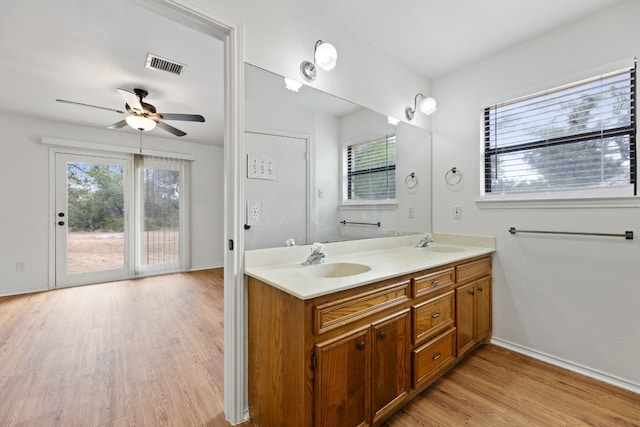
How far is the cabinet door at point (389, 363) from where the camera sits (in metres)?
1.31

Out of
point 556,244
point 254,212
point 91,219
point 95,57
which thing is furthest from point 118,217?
point 556,244

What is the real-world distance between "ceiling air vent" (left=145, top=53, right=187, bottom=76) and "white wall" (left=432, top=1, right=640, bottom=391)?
2.50 metres

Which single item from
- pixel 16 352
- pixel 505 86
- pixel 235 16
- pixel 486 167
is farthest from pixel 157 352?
pixel 505 86

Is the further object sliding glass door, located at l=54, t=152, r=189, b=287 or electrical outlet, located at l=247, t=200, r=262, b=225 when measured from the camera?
sliding glass door, located at l=54, t=152, r=189, b=287

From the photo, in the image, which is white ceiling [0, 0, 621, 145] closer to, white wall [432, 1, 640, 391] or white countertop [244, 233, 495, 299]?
white wall [432, 1, 640, 391]

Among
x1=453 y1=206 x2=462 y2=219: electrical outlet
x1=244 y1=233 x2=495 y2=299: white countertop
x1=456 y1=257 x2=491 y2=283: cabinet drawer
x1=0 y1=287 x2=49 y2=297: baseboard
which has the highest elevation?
x1=453 y1=206 x2=462 y2=219: electrical outlet

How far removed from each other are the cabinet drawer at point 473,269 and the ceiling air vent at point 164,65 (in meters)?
2.89

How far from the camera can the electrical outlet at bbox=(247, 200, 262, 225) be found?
1.51 m

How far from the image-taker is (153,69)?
252cm

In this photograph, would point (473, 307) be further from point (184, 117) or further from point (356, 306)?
point (184, 117)

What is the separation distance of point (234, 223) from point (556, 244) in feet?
7.38

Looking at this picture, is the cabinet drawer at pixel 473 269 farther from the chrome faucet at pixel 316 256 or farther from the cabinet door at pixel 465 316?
the chrome faucet at pixel 316 256

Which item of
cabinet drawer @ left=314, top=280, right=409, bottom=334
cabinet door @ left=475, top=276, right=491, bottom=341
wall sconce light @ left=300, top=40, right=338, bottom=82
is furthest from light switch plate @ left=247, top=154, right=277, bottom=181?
cabinet door @ left=475, top=276, right=491, bottom=341

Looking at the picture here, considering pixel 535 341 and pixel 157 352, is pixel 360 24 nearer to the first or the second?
pixel 535 341
